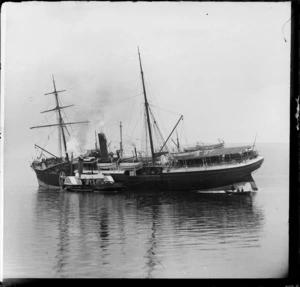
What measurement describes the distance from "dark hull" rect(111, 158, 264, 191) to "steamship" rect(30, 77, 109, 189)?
26 cm

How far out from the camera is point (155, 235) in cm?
345

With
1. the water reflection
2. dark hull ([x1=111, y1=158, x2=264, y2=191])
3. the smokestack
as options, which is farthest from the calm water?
the smokestack

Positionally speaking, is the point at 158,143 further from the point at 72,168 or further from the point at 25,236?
the point at 25,236

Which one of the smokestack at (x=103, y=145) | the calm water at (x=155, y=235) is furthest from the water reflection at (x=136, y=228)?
the smokestack at (x=103, y=145)

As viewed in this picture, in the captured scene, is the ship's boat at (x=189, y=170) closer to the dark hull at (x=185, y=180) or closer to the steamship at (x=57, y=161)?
the dark hull at (x=185, y=180)

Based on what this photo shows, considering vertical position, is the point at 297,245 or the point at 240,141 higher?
A: the point at 240,141

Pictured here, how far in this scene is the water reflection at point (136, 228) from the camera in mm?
3377

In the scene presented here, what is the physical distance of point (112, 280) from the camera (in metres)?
3.33

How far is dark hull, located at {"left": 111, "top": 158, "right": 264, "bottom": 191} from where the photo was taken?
3.62 m

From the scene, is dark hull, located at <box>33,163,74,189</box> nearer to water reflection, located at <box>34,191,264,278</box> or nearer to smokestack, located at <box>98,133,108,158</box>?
water reflection, located at <box>34,191,264,278</box>

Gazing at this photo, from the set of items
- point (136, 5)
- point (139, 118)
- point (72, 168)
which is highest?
point (136, 5)

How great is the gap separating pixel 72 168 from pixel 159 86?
32.2 inches

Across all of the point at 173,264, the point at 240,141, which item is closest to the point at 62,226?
the point at 173,264

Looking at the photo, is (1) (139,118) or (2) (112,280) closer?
(2) (112,280)
